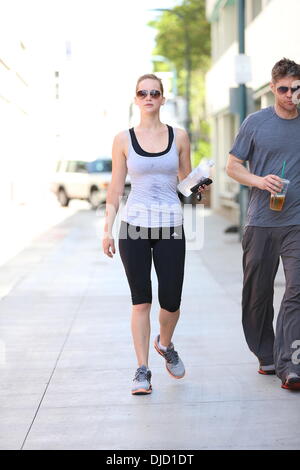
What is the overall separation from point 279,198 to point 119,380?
154 centimetres

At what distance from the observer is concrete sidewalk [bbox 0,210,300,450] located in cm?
480

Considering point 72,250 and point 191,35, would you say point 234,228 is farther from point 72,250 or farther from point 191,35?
point 191,35

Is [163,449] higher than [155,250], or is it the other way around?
[155,250]

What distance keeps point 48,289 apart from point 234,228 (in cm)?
891

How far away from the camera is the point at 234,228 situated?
19359 mm

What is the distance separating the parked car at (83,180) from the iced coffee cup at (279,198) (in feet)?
84.1

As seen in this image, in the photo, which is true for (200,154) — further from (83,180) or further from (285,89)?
(285,89)

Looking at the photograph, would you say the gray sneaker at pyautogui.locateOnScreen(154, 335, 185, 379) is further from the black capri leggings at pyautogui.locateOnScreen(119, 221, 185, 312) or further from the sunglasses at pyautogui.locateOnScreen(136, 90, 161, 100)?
the sunglasses at pyautogui.locateOnScreen(136, 90, 161, 100)

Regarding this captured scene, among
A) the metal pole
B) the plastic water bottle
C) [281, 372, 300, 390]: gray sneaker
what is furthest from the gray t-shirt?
the metal pole

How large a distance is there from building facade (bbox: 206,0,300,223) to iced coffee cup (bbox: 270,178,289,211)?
29.1 ft

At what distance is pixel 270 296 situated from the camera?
19.8 feet

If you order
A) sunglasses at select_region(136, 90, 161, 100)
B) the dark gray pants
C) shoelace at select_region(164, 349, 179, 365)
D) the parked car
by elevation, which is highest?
the parked car

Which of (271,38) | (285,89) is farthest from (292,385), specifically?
(271,38)

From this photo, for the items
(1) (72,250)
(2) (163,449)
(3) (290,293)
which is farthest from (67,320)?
(1) (72,250)
